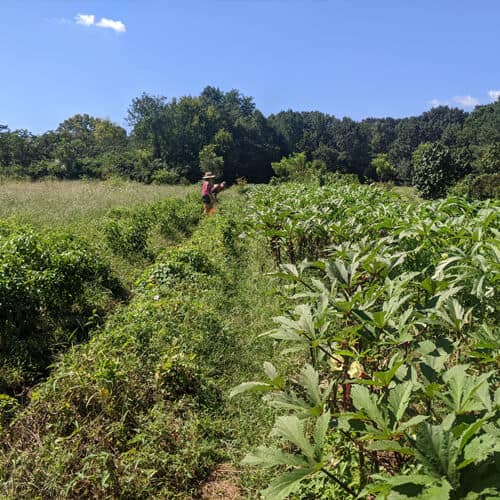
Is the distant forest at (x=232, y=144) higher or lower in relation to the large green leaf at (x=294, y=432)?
higher

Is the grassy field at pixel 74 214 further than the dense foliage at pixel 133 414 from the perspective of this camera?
Yes

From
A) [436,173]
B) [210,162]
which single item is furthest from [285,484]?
[210,162]

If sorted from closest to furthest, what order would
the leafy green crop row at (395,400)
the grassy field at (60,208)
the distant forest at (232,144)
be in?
the leafy green crop row at (395,400)
the grassy field at (60,208)
the distant forest at (232,144)

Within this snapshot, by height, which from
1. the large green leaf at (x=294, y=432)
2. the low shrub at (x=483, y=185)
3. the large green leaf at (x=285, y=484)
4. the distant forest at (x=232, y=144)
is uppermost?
the distant forest at (x=232, y=144)

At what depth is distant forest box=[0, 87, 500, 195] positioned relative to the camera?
32.8 meters

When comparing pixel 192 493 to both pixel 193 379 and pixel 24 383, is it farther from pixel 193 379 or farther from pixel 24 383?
pixel 24 383

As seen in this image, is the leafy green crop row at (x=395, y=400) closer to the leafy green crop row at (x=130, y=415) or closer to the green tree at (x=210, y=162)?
the leafy green crop row at (x=130, y=415)

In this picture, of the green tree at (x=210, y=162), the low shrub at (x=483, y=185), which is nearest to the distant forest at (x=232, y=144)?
the green tree at (x=210, y=162)

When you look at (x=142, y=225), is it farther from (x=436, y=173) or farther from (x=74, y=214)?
(x=436, y=173)

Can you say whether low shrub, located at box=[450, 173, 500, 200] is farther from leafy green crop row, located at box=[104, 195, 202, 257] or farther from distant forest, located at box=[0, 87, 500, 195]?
leafy green crop row, located at box=[104, 195, 202, 257]

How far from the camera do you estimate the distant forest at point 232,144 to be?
32750 millimetres

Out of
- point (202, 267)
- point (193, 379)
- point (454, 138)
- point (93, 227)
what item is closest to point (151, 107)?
point (93, 227)

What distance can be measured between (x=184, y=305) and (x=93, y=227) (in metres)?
5.20

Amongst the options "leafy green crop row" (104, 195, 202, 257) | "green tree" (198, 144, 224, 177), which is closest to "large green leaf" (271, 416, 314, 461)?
"leafy green crop row" (104, 195, 202, 257)
